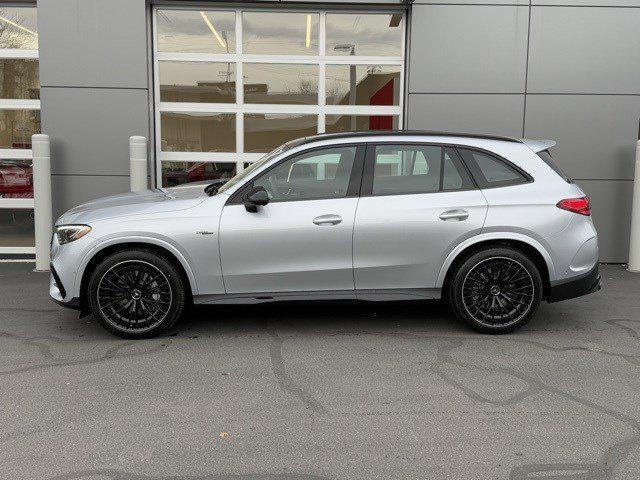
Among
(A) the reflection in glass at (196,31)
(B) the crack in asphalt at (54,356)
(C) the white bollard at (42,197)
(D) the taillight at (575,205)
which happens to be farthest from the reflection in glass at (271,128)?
(D) the taillight at (575,205)

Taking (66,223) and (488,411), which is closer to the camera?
(488,411)

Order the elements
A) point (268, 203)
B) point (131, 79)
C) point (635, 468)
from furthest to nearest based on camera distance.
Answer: point (131, 79) < point (268, 203) < point (635, 468)

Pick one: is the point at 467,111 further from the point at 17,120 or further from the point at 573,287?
the point at 17,120

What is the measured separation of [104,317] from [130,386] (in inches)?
44.8

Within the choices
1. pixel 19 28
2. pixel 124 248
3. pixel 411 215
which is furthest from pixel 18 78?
pixel 411 215

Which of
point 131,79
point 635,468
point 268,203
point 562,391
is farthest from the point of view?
point 131,79

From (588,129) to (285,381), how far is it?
667 centimetres

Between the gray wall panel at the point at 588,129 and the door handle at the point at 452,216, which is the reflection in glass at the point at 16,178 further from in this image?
the gray wall panel at the point at 588,129

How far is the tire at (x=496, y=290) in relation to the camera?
5363 millimetres

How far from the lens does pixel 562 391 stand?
14.0 feet

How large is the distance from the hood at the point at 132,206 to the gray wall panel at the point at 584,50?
571 centimetres

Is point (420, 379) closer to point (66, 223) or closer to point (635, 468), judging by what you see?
point (635, 468)

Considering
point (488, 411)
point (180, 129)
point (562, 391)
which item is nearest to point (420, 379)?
point (488, 411)

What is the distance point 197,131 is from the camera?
9.15 meters
